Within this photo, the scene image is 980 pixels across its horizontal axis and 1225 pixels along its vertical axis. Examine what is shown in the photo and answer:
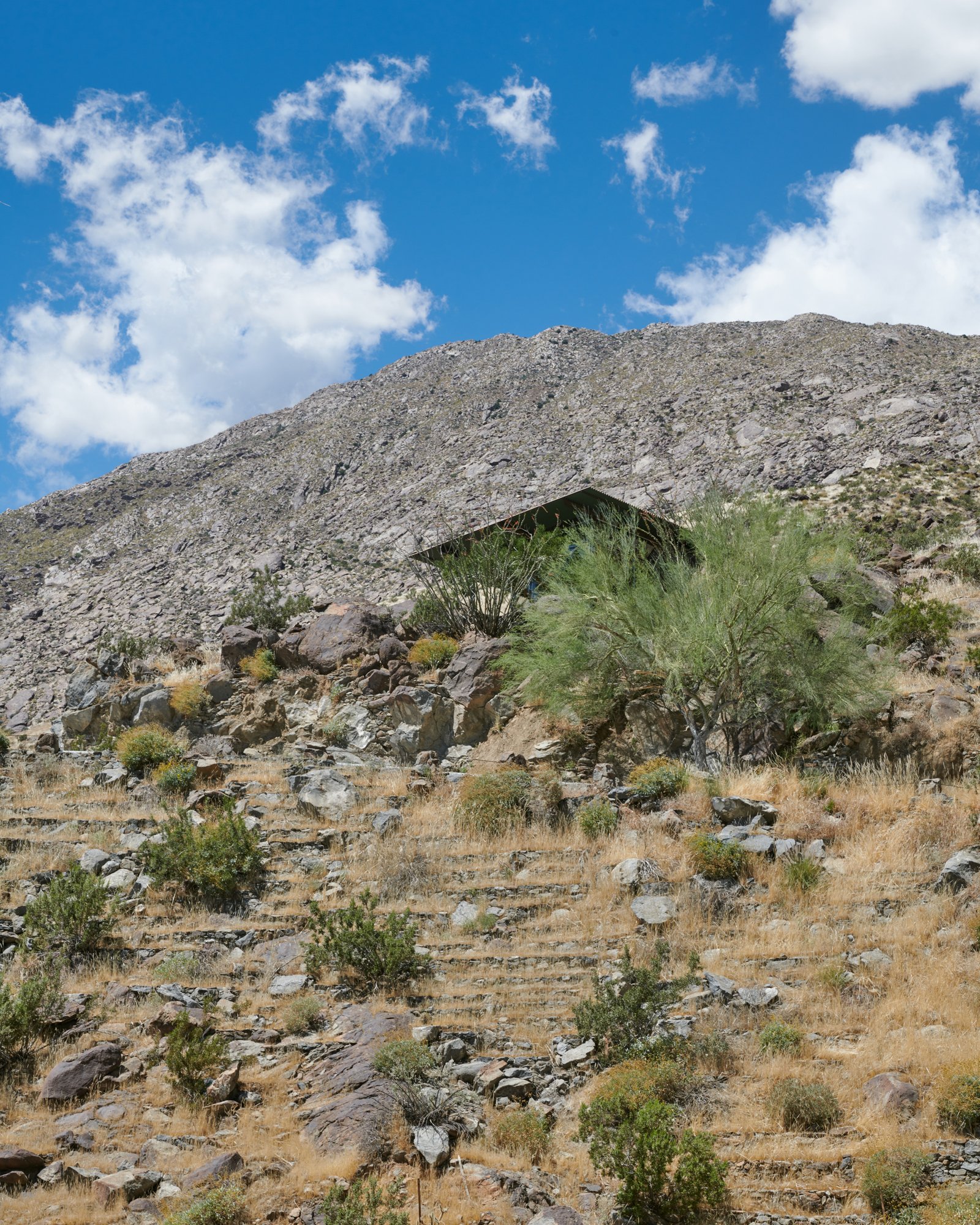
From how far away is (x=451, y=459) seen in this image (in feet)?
186

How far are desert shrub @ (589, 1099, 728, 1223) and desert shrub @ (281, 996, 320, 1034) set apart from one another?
3.22m

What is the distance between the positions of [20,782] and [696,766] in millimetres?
10804

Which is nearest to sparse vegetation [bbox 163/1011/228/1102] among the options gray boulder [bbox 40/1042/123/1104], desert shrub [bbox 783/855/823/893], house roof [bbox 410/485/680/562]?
gray boulder [bbox 40/1042/123/1104]

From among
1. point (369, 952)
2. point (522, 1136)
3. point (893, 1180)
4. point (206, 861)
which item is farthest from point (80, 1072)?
point (893, 1180)

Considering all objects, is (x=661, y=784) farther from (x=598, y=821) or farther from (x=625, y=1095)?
(x=625, y=1095)

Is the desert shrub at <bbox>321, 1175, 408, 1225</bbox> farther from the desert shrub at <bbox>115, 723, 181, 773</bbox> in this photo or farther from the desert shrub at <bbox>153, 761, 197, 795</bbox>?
the desert shrub at <bbox>115, 723, 181, 773</bbox>

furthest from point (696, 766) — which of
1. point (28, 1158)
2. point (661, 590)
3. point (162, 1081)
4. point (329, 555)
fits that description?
point (329, 555)

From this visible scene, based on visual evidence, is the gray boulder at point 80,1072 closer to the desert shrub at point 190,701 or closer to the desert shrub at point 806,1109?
the desert shrub at point 806,1109

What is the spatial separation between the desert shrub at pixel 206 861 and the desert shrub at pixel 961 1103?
7734mm

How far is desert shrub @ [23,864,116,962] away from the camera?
9.26 m

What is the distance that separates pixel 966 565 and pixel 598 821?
15105 millimetres

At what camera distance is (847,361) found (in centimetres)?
5078

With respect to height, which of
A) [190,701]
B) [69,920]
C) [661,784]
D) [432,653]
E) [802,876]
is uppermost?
[432,653]

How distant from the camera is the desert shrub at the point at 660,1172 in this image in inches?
212
